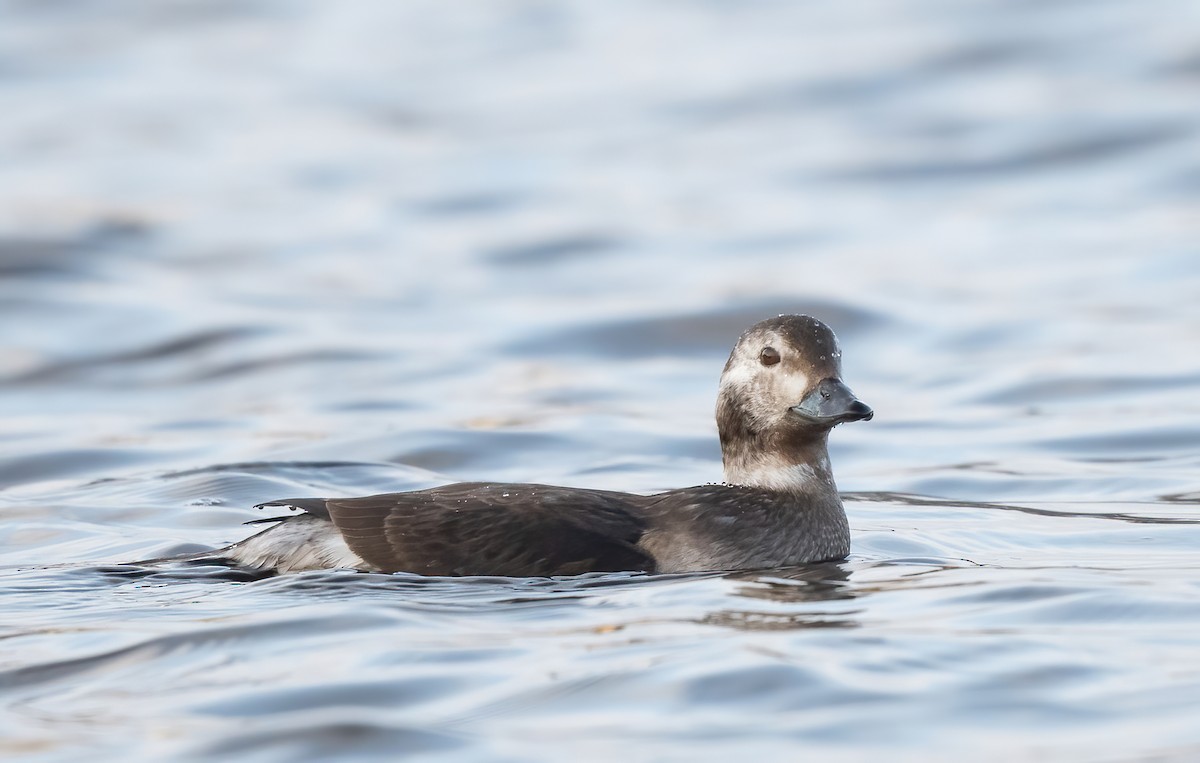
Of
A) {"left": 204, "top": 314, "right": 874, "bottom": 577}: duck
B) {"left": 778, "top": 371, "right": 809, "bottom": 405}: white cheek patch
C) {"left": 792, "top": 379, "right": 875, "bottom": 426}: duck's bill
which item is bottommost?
{"left": 204, "top": 314, "right": 874, "bottom": 577}: duck

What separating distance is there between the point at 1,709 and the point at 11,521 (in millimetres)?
3766

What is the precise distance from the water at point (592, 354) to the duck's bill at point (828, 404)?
593 millimetres

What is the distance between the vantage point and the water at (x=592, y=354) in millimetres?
5484

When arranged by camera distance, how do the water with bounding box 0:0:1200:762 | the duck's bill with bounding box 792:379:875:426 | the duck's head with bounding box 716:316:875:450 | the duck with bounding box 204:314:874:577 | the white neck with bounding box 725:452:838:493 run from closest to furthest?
the water with bounding box 0:0:1200:762 < the duck with bounding box 204:314:874:577 < the duck's bill with bounding box 792:379:875:426 < the duck's head with bounding box 716:316:875:450 < the white neck with bounding box 725:452:838:493

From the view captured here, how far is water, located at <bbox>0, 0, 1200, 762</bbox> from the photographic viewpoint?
5.48m

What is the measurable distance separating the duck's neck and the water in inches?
15.0

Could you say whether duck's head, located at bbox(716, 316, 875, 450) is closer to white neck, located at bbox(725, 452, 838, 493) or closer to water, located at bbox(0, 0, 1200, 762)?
white neck, located at bbox(725, 452, 838, 493)

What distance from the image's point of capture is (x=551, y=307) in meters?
16.0

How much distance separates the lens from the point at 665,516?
7066 millimetres

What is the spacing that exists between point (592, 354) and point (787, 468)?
6984 mm

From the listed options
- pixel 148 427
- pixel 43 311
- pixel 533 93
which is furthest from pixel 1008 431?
pixel 533 93

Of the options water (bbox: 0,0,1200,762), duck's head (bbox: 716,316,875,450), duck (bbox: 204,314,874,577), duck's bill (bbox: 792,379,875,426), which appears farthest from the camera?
duck's head (bbox: 716,316,875,450)

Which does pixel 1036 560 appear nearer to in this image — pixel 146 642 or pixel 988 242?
pixel 146 642

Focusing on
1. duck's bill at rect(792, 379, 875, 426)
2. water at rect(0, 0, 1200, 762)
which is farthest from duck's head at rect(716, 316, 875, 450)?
water at rect(0, 0, 1200, 762)
